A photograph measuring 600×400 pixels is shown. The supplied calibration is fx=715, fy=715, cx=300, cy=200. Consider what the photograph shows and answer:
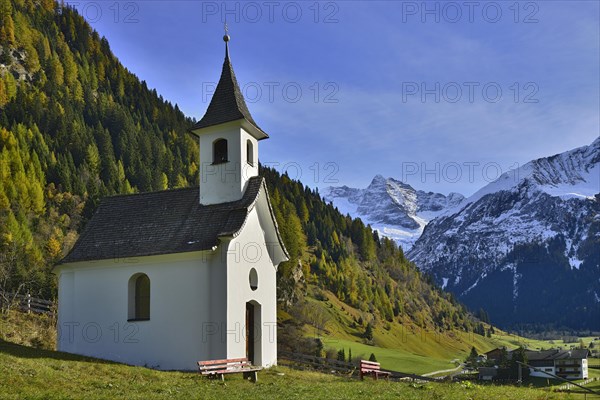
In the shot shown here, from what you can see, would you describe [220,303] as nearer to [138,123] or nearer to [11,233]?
[11,233]

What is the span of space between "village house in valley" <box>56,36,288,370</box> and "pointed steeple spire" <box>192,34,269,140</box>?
2.8 inches

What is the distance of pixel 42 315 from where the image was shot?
2055 inches

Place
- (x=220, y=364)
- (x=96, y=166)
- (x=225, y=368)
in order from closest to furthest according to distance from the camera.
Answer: (x=225, y=368)
(x=220, y=364)
(x=96, y=166)

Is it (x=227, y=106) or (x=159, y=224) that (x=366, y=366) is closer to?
(x=159, y=224)

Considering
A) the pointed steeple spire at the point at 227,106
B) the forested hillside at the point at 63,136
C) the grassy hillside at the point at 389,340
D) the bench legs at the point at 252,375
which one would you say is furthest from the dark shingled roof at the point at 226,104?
the grassy hillside at the point at 389,340

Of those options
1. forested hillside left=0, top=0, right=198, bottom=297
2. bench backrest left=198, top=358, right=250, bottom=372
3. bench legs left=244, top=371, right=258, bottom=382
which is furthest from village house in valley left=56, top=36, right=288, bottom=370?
forested hillside left=0, top=0, right=198, bottom=297

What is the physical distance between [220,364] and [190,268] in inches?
216

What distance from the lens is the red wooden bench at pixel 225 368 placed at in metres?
27.7

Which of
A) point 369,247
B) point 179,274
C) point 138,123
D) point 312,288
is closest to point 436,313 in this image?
point 369,247

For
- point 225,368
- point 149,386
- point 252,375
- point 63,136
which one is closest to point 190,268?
point 225,368

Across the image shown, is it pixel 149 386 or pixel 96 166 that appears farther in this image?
pixel 96 166

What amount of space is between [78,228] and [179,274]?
3279 inches

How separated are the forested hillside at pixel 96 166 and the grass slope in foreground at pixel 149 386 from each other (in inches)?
2357

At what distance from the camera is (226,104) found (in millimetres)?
37344
